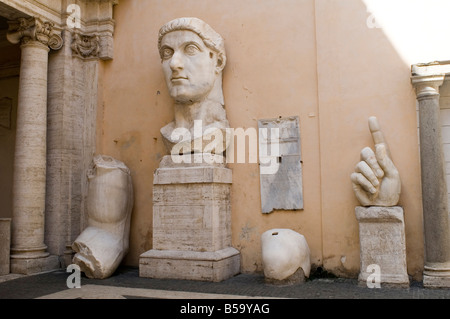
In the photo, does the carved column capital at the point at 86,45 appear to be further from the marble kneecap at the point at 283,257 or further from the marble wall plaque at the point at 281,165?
the marble kneecap at the point at 283,257

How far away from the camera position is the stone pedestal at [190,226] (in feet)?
16.5

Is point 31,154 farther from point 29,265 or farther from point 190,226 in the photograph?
point 190,226

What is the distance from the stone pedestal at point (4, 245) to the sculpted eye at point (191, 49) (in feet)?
9.60

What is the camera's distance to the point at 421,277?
4.75m

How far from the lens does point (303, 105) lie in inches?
212

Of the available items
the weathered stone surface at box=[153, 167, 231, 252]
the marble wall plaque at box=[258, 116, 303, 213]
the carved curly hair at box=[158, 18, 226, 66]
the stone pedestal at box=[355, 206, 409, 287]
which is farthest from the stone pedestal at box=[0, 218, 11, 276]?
the stone pedestal at box=[355, 206, 409, 287]

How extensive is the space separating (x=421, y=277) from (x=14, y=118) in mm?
6736

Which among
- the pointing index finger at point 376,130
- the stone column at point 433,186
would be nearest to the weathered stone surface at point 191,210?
the pointing index finger at point 376,130

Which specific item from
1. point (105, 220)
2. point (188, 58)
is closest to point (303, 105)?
point (188, 58)

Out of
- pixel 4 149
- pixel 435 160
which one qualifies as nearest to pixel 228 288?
pixel 435 160

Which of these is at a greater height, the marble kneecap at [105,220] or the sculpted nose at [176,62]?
the sculpted nose at [176,62]

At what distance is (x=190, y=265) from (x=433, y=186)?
268 centimetres

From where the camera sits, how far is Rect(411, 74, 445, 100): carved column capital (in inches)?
185

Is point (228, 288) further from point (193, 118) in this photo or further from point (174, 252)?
point (193, 118)
